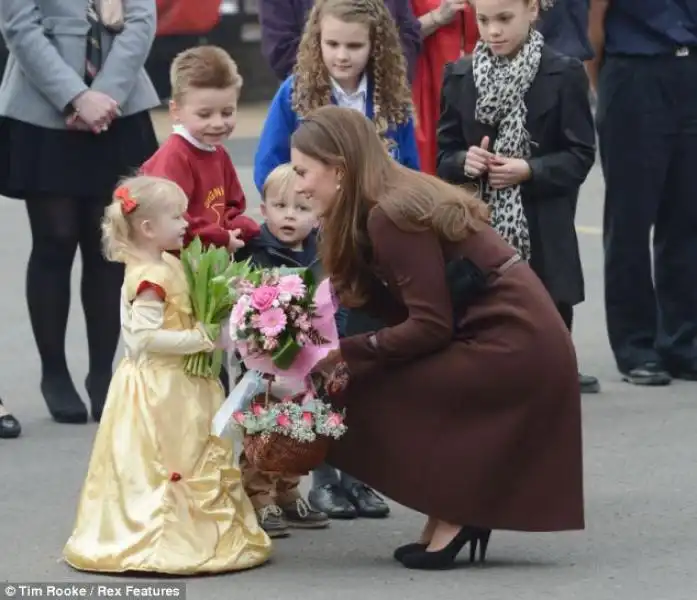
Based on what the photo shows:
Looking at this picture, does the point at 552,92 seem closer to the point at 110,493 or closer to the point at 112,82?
the point at 112,82

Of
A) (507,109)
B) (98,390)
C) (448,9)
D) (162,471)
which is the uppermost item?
(448,9)

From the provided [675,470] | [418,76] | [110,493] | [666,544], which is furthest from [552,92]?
[110,493]

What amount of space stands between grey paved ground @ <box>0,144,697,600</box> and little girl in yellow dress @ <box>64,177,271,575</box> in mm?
96

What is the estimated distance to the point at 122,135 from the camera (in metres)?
7.61

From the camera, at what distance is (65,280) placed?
770 centimetres

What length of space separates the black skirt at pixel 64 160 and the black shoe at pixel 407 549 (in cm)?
229

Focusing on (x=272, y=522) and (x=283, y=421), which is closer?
(x=283, y=421)

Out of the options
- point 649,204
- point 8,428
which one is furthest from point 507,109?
point 8,428

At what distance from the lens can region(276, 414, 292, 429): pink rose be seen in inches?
217

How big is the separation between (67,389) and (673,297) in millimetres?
2689

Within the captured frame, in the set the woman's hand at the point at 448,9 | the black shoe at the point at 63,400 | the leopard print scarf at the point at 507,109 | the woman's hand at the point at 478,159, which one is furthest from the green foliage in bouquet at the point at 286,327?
the woman's hand at the point at 448,9

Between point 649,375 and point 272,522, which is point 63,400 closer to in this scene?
point 272,522

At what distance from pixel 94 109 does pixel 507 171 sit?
1594 mm

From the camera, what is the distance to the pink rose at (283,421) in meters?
5.52
